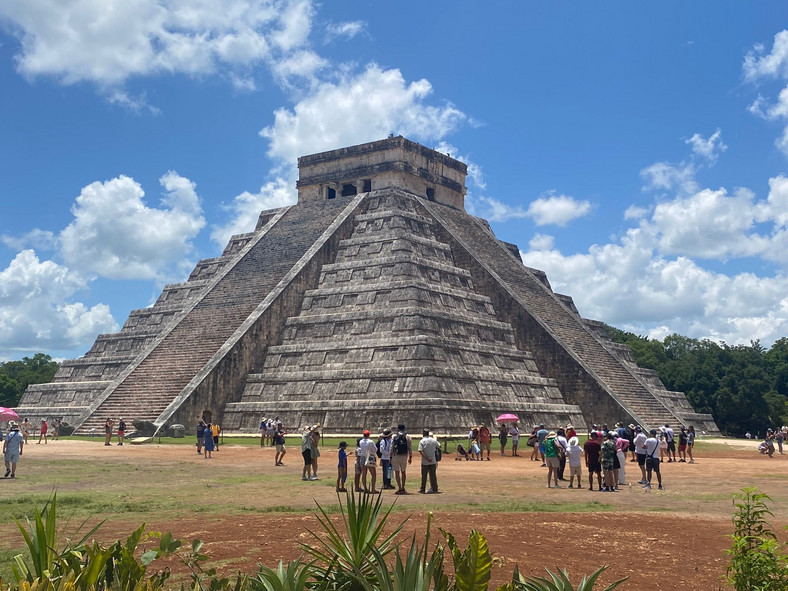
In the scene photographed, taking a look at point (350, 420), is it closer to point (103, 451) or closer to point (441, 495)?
point (103, 451)

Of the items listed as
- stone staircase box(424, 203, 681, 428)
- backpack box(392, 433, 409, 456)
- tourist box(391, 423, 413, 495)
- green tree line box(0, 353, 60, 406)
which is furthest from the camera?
green tree line box(0, 353, 60, 406)

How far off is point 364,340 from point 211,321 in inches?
310

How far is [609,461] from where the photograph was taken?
15109 mm

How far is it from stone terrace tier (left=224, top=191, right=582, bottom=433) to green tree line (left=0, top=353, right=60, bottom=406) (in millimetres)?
24569

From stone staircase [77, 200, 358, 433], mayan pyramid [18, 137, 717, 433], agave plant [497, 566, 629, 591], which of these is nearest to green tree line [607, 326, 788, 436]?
mayan pyramid [18, 137, 717, 433]

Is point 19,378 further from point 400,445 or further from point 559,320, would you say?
point 400,445

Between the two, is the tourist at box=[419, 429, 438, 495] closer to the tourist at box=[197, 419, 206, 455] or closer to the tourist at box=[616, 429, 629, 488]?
the tourist at box=[616, 429, 629, 488]

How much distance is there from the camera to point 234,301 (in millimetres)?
34000

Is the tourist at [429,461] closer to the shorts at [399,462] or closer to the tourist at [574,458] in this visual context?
the shorts at [399,462]

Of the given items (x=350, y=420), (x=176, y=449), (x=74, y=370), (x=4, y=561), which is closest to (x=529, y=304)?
(x=350, y=420)

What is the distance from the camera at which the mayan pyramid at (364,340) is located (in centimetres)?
2725

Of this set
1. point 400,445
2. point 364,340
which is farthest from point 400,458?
point 364,340

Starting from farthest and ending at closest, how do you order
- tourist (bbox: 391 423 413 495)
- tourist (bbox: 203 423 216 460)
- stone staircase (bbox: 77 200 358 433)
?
stone staircase (bbox: 77 200 358 433) → tourist (bbox: 203 423 216 460) → tourist (bbox: 391 423 413 495)

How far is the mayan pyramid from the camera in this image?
27.2 metres
